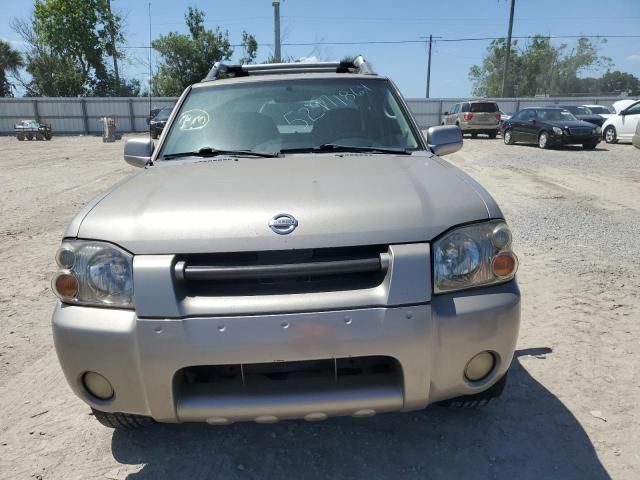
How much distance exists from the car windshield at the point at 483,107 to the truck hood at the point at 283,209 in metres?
22.5

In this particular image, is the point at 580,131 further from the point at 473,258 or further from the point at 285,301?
the point at 285,301

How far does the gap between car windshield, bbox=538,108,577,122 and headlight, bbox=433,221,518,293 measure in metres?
17.7

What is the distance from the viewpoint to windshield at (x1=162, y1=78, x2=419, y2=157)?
3.05 meters

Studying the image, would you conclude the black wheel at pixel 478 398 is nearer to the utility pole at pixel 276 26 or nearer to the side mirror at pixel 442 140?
the side mirror at pixel 442 140

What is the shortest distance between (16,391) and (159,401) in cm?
162

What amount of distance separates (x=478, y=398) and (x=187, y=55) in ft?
135

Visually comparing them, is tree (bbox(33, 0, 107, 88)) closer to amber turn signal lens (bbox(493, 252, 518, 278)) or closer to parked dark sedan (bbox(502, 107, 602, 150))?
parked dark sedan (bbox(502, 107, 602, 150))

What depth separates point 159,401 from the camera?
1.89 m

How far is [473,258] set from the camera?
79.4 inches

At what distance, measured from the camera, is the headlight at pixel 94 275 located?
1.93 meters

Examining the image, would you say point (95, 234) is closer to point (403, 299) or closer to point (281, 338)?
point (281, 338)

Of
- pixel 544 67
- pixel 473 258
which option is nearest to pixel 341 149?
pixel 473 258

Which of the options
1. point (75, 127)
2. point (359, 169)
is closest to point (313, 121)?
point (359, 169)

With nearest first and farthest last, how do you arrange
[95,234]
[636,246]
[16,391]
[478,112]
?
[95,234]
[16,391]
[636,246]
[478,112]
